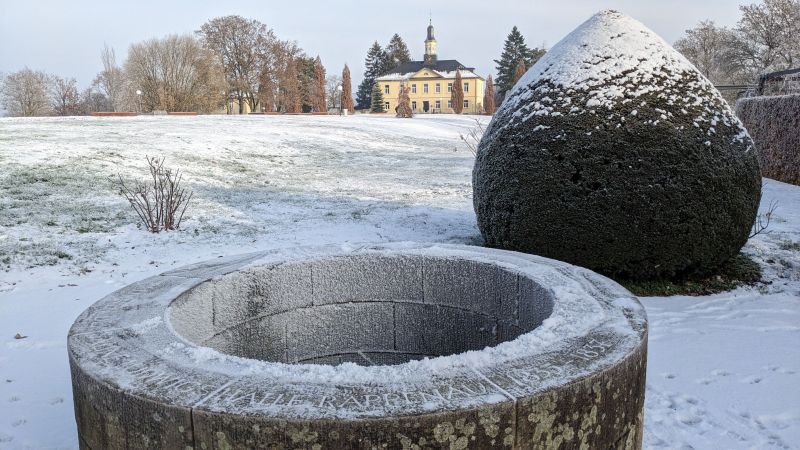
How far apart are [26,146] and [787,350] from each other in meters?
16.8

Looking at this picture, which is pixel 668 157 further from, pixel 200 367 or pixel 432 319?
pixel 200 367

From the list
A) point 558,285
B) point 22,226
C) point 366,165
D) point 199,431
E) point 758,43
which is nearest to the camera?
point 199,431

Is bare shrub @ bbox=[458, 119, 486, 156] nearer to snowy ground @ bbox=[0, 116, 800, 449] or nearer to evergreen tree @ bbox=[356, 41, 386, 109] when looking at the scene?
snowy ground @ bbox=[0, 116, 800, 449]

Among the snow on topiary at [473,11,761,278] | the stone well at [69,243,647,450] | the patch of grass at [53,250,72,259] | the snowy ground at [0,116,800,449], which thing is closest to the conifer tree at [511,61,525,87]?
the snowy ground at [0,116,800,449]

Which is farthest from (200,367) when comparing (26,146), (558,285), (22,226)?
(26,146)

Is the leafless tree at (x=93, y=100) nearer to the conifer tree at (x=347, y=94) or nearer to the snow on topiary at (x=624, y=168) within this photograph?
the conifer tree at (x=347, y=94)

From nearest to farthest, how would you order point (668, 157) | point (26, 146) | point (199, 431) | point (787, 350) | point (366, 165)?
point (199, 431) < point (787, 350) < point (668, 157) < point (26, 146) < point (366, 165)

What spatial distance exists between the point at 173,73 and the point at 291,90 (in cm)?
1182

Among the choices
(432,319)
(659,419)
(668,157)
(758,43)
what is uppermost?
(758,43)

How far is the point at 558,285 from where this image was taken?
338 centimetres

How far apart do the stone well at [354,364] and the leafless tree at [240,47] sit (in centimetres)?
4569

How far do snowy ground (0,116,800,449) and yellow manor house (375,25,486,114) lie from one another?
58504 millimetres

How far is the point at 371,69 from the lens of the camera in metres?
81.6

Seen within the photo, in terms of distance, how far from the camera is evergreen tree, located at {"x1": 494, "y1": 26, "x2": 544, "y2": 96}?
6475 cm
